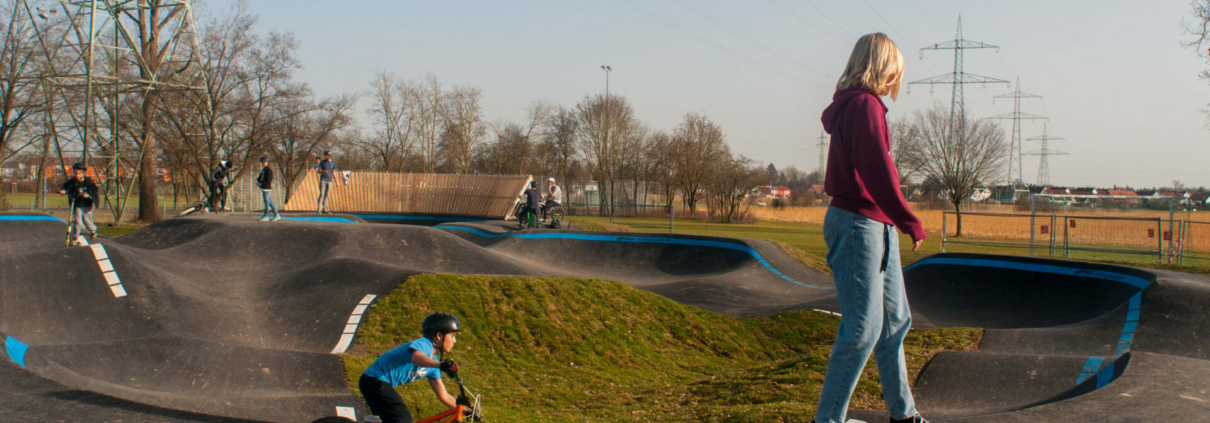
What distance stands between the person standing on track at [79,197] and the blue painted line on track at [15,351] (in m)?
8.00

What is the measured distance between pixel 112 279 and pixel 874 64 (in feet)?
35.3

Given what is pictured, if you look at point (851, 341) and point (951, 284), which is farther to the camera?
point (951, 284)

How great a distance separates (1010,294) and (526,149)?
46.9m

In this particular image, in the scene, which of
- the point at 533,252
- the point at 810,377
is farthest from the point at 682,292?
the point at 810,377

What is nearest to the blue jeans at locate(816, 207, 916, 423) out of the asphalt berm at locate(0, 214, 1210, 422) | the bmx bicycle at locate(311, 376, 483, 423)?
the asphalt berm at locate(0, 214, 1210, 422)

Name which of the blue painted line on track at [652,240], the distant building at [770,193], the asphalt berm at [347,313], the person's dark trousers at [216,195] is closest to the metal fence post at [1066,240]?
the asphalt berm at [347,313]

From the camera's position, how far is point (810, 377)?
5.68 m

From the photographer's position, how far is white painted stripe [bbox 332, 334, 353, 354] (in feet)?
27.9

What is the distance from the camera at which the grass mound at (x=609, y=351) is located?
19.2ft

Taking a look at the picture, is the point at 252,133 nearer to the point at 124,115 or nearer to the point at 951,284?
the point at 124,115

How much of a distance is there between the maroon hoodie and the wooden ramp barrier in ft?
86.2

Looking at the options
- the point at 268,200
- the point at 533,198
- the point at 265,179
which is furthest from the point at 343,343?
the point at 533,198

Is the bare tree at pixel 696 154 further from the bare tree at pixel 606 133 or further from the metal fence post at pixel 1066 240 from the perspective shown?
the metal fence post at pixel 1066 240

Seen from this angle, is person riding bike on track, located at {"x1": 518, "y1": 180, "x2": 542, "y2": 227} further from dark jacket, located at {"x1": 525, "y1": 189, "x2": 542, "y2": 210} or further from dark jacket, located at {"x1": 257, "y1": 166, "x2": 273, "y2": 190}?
dark jacket, located at {"x1": 257, "y1": 166, "x2": 273, "y2": 190}
